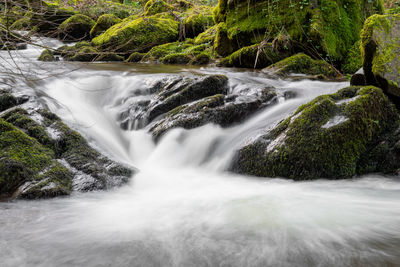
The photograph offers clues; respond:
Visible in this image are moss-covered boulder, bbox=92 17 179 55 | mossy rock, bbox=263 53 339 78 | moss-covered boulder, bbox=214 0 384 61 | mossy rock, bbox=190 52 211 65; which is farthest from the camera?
moss-covered boulder, bbox=92 17 179 55

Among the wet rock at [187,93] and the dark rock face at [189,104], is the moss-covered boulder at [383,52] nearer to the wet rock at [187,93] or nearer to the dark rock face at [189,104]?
the dark rock face at [189,104]

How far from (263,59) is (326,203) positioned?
596 centimetres

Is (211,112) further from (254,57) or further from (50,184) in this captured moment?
(254,57)

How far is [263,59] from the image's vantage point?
818 cm

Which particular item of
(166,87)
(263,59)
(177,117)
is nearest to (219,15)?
(263,59)

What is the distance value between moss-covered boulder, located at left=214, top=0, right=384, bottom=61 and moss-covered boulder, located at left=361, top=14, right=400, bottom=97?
3170mm

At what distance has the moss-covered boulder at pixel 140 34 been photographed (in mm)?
12078

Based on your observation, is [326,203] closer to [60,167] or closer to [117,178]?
[117,178]

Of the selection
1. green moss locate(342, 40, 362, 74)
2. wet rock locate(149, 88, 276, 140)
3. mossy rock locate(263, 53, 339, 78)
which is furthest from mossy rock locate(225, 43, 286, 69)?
wet rock locate(149, 88, 276, 140)

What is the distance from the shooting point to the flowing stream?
6.77 feet

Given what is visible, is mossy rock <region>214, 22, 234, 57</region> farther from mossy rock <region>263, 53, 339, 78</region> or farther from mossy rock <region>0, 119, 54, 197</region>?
mossy rock <region>0, 119, 54, 197</region>

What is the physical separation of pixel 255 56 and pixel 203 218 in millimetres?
6573

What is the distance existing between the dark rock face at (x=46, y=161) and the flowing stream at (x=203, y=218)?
0.15m

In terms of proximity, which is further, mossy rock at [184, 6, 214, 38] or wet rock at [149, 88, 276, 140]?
mossy rock at [184, 6, 214, 38]
